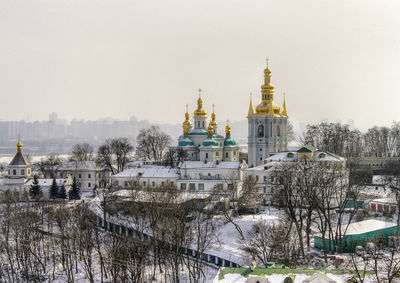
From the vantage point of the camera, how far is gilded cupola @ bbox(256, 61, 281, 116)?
44.9m

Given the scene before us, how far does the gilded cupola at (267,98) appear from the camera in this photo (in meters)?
44.9

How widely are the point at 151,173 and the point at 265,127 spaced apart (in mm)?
11177

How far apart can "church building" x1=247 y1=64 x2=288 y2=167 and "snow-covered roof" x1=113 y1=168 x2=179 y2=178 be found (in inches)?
345

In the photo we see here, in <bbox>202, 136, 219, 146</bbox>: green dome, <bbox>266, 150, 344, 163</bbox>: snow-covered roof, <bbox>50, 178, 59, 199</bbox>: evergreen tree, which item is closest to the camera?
<bbox>266, 150, 344, 163</bbox>: snow-covered roof

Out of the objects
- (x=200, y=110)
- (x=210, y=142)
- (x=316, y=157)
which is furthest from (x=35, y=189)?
(x=316, y=157)

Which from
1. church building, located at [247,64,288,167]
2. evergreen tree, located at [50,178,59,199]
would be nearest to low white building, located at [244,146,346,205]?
church building, located at [247,64,288,167]

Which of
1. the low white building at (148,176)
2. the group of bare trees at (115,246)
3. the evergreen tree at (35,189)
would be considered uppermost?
the low white building at (148,176)

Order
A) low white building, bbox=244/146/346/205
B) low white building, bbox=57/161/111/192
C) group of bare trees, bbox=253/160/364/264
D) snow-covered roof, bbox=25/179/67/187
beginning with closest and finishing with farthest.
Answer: group of bare trees, bbox=253/160/364/264, low white building, bbox=244/146/346/205, snow-covered roof, bbox=25/179/67/187, low white building, bbox=57/161/111/192

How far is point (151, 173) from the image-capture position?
38.8m

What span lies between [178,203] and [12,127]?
183 metres

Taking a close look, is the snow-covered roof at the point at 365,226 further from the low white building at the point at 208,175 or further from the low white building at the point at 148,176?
the low white building at the point at 148,176

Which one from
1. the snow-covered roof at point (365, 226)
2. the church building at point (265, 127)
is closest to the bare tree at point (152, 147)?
the church building at point (265, 127)

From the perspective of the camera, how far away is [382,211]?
30250mm

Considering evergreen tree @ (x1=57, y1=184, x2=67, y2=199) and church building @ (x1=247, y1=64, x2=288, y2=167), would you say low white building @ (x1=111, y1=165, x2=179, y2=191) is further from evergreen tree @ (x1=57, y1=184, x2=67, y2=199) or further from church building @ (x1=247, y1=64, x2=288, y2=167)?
church building @ (x1=247, y1=64, x2=288, y2=167)
